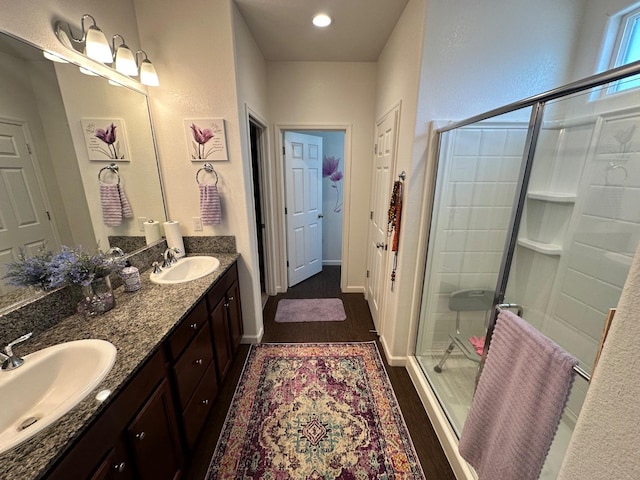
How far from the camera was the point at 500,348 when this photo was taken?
3.42 ft

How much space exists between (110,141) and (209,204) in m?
0.66

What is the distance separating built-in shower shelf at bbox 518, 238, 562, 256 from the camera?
1.60m

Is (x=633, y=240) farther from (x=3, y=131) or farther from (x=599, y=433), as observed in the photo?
(x=3, y=131)

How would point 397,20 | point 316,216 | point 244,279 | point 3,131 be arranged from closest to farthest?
point 3,131 → point 397,20 → point 244,279 → point 316,216

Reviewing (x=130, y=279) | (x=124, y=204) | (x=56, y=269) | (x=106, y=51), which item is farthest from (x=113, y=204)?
(x=106, y=51)

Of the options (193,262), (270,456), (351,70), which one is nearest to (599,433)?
(270,456)

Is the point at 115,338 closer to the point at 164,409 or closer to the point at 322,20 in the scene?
the point at 164,409

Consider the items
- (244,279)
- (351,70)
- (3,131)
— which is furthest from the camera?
(351,70)

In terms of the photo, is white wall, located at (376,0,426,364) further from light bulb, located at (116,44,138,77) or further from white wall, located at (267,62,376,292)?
light bulb, located at (116,44,138,77)

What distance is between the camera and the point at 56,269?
110cm

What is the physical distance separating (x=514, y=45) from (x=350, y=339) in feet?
8.01

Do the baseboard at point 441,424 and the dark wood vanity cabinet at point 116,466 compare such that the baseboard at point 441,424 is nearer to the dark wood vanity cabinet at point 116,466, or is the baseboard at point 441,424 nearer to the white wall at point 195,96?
the dark wood vanity cabinet at point 116,466

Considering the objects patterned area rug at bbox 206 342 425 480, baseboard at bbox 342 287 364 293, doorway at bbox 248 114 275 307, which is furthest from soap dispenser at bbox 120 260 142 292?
baseboard at bbox 342 287 364 293

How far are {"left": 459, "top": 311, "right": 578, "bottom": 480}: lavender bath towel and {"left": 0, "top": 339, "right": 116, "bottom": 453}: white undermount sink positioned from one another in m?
1.45
